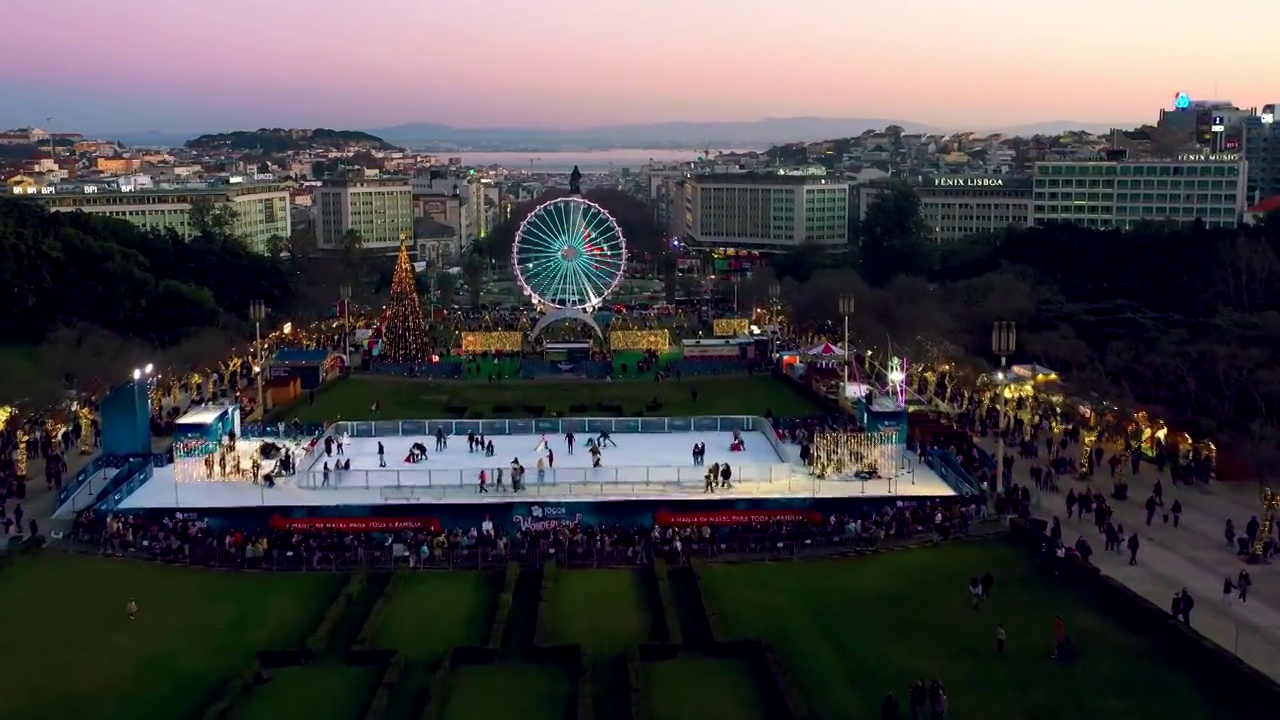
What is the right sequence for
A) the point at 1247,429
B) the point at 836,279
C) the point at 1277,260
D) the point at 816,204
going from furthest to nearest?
the point at 816,204
the point at 836,279
the point at 1277,260
the point at 1247,429

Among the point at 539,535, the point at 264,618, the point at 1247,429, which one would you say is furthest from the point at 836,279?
the point at 264,618

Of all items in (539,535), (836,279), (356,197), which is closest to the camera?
(539,535)

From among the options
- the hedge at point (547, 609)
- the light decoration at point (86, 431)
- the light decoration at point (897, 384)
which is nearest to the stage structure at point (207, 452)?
the light decoration at point (86, 431)

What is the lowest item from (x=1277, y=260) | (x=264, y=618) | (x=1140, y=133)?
(x=264, y=618)

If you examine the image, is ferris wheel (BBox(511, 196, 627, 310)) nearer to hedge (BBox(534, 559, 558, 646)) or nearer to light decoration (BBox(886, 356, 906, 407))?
light decoration (BBox(886, 356, 906, 407))

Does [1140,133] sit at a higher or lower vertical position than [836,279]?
higher

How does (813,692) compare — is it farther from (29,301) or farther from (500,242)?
(500,242)

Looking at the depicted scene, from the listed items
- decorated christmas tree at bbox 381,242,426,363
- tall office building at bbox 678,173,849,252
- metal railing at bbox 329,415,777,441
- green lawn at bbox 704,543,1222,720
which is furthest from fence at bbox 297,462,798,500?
tall office building at bbox 678,173,849,252

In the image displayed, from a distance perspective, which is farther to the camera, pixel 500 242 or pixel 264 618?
pixel 500 242
